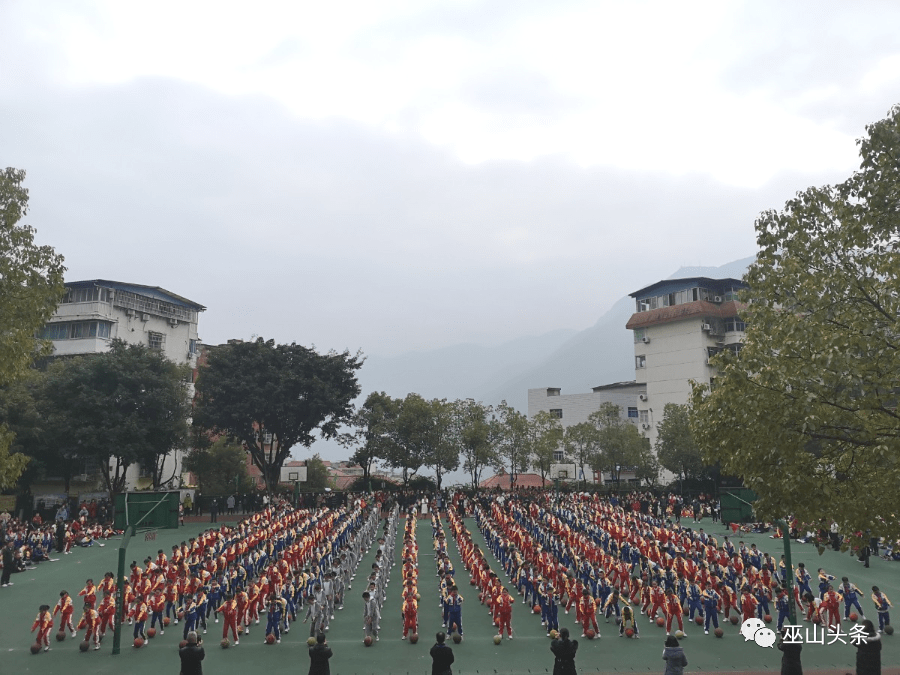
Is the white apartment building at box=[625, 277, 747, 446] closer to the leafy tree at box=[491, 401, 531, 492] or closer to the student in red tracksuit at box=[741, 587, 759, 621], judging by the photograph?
the leafy tree at box=[491, 401, 531, 492]

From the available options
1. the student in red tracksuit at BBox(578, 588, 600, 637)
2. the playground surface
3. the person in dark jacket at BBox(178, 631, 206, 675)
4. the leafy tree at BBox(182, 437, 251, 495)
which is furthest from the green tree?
the leafy tree at BBox(182, 437, 251, 495)

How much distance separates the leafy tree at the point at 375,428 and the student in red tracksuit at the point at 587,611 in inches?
1238

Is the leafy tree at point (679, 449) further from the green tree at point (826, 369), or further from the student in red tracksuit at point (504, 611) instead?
the green tree at point (826, 369)

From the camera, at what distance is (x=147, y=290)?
46938 millimetres

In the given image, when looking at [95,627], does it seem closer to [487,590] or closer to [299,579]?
[299,579]

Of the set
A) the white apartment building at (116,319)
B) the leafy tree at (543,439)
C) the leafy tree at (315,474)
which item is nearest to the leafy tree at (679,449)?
the leafy tree at (543,439)

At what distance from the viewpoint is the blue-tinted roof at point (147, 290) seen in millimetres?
43688

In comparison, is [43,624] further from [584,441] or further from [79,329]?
[584,441]

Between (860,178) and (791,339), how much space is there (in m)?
2.63

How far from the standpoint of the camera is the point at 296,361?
38688mm

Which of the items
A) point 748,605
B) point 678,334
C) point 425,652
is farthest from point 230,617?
point 678,334

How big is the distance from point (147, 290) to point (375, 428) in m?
19.0

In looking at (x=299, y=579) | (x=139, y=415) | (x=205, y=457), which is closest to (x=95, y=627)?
(x=299, y=579)

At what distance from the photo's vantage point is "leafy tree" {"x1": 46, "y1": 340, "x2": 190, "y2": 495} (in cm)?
3195
